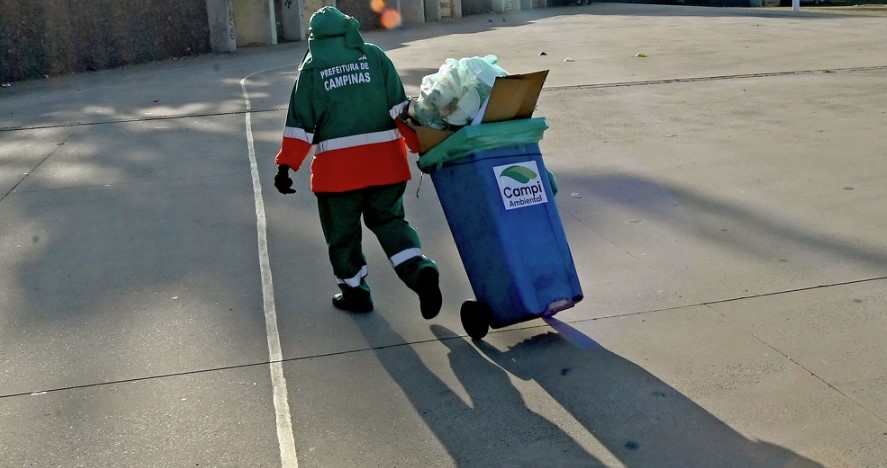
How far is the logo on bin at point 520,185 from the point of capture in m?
4.97

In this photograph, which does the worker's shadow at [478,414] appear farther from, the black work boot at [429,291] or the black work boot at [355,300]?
the black work boot at [355,300]

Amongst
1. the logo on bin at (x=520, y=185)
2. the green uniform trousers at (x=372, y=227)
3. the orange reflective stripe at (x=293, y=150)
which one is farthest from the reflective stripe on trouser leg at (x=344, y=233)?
the logo on bin at (x=520, y=185)

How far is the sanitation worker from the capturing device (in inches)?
210

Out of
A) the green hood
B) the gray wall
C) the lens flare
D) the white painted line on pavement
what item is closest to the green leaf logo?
the green hood

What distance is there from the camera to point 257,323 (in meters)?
5.59

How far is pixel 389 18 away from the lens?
32.9 m

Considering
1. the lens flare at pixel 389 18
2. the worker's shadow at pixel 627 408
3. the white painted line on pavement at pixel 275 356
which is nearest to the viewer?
the worker's shadow at pixel 627 408

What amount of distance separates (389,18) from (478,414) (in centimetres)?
2956

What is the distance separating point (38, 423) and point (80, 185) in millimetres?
4831

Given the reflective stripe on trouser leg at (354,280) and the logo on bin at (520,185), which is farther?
the reflective stripe on trouser leg at (354,280)

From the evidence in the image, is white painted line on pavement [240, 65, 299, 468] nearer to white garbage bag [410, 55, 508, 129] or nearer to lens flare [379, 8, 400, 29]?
white garbage bag [410, 55, 508, 129]

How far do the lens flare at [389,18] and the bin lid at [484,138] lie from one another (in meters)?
28.3

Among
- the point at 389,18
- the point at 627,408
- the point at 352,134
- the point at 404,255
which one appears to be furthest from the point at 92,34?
the point at 627,408

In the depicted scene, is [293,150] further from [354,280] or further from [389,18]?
[389,18]
